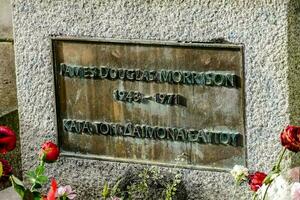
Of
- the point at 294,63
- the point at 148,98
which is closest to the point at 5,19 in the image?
the point at 148,98

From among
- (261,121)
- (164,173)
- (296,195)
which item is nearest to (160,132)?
(164,173)

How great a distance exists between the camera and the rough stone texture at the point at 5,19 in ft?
20.3

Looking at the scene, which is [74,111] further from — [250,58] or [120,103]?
[250,58]

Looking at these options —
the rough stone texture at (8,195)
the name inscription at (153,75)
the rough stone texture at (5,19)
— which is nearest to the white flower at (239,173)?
the name inscription at (153,75)

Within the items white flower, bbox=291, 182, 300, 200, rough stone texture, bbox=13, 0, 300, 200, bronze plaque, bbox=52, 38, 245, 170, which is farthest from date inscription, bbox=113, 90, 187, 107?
white flower, bbox=291, 182, 300, 200

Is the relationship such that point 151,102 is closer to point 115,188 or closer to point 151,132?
point 151,132

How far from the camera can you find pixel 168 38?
5.02 metres

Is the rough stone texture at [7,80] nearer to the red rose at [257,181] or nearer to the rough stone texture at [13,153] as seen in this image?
the rough stone texture at [13,153]

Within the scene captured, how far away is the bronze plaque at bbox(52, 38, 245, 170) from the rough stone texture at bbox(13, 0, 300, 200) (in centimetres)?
5

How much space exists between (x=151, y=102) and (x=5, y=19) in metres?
1.40

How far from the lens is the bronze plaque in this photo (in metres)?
4.99

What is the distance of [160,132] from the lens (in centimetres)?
520

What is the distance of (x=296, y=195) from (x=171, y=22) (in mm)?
1294

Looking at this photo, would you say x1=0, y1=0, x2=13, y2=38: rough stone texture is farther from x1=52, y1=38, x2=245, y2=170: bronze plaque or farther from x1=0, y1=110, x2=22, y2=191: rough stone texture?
x1=52, y1=38, x2=245, y2=170: bronze plaque
